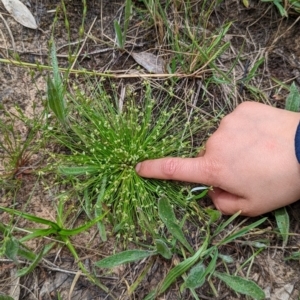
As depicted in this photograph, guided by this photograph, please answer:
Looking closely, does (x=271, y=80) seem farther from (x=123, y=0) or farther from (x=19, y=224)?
(x=19, y=224)

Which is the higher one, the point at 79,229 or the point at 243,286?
the point at 79,229

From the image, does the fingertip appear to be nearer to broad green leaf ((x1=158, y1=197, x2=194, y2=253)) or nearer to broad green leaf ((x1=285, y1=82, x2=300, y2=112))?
broad green leaf ((x1=158, y1=197, x2=194, y2=253))

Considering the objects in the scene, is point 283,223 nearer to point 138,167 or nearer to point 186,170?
point 186,170

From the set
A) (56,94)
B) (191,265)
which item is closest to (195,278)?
(191,265)

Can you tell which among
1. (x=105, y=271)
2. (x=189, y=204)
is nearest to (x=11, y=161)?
(x=105, y=271)

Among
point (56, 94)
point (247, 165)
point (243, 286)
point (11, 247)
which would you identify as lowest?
point (243, 286)

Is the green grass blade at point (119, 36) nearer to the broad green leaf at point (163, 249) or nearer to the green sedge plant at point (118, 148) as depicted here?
the green sedge plant at point (118, 148)
